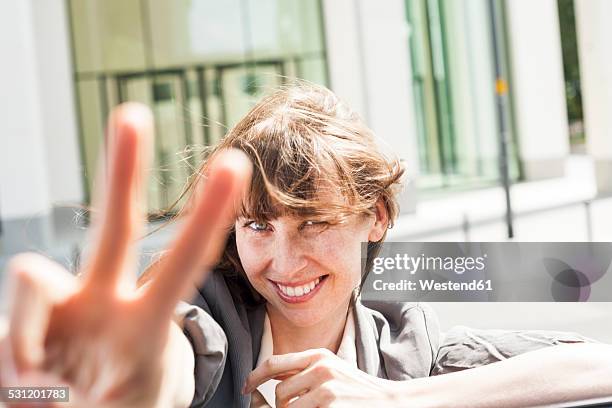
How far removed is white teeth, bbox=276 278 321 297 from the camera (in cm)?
76

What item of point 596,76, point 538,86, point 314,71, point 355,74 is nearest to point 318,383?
point 355,74

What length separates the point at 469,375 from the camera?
75 centimetres

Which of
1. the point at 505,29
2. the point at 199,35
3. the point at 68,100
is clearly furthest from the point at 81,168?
the point at 505,29

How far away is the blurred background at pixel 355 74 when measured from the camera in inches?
230

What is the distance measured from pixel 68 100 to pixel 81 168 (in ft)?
2.47

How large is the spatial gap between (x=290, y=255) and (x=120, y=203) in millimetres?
378

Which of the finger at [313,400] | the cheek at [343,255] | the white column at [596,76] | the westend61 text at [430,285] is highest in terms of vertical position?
the white column at [596,76]

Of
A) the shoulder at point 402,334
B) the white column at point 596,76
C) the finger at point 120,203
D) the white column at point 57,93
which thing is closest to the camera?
the finger at point 120,203

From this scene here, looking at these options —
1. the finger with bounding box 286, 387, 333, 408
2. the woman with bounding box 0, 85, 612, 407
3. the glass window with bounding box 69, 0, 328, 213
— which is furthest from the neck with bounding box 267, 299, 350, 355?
the glass window with bounding box 69, 0, 328, 213

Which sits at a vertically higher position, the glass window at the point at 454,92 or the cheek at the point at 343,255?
the glass window at the point at 454,92

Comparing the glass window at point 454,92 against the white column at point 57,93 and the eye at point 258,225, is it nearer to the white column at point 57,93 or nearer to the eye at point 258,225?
the white column at point 57,93

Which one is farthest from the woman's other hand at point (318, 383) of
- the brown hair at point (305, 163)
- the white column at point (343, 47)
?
the white column at point (343, 47)

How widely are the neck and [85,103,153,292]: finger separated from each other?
409mm

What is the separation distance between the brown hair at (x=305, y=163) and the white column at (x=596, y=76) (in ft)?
16.0
